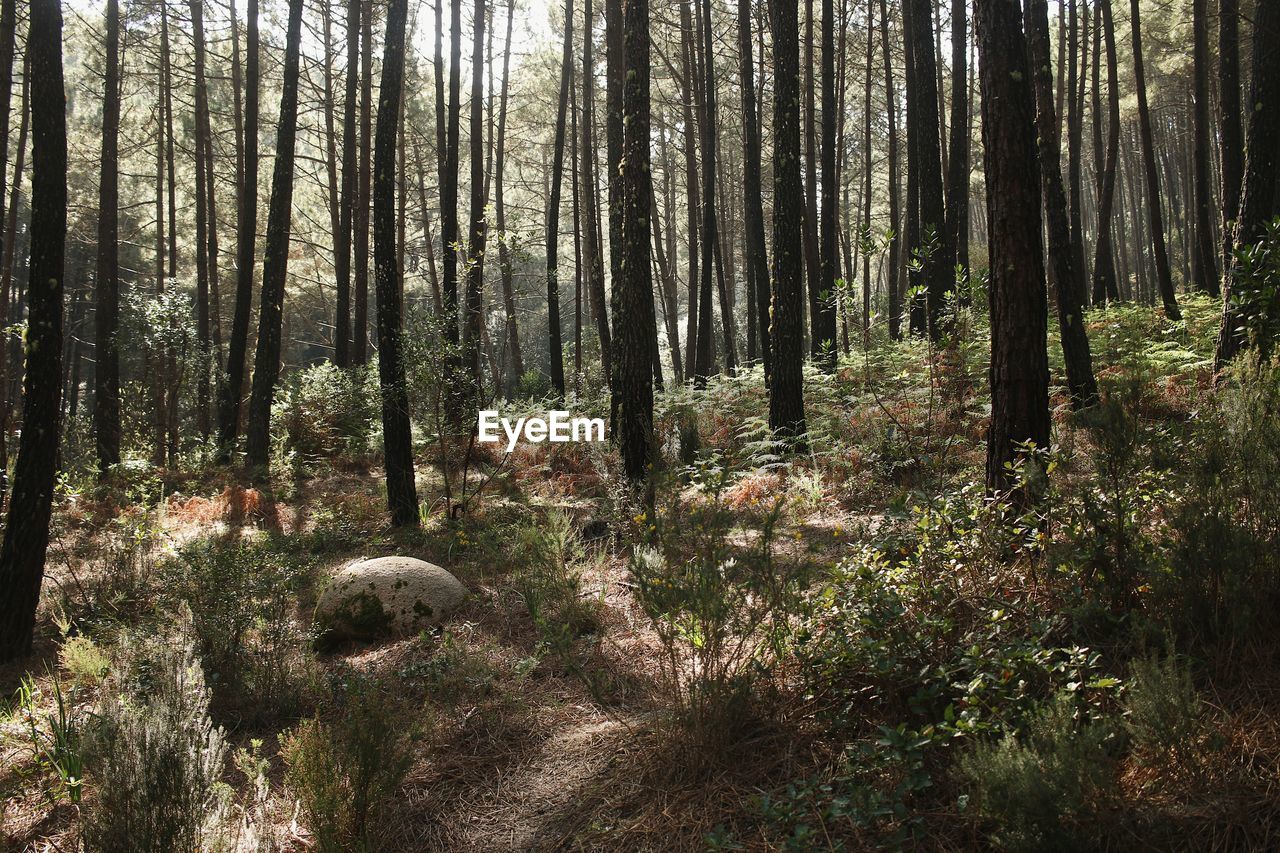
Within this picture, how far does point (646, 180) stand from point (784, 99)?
7.60 feet

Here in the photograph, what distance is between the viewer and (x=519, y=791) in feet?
10.8

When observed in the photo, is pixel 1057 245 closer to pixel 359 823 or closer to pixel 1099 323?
pixel 1099 323

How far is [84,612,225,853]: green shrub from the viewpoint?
2.62 m

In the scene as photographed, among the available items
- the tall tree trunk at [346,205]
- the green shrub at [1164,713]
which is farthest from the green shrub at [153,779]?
the tall tree trunk at [346,205]

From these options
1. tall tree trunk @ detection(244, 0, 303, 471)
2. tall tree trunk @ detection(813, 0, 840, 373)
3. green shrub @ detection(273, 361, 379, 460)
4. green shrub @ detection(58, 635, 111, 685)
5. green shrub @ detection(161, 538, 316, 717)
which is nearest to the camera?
green shrub @ detection(161, 538, 316, 717)

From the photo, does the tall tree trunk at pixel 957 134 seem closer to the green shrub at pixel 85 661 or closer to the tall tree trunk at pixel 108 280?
the green shrub at pixel 85 661

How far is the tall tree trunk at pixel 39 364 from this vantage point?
522 centimetres

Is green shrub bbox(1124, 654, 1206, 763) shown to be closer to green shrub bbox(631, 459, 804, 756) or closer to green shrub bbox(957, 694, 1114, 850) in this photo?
green shrub bbox(957, 694, 1114, 850)

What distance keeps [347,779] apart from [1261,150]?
9.02 m

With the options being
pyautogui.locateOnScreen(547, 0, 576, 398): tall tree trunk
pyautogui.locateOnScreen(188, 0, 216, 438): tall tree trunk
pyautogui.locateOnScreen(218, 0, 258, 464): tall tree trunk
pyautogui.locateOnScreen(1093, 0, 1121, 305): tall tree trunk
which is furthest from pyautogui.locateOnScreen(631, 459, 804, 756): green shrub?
pyautogui.locateOnScreen(1093, 0, 1121, 305): tall tree trunk

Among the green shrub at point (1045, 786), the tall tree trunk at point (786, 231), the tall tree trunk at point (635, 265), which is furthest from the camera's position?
the tall tree trunk at point (786, 231)

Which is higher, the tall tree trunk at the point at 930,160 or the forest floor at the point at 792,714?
the tall tree trunk at the point at 930,160

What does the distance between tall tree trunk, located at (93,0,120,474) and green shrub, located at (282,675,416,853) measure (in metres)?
12.3

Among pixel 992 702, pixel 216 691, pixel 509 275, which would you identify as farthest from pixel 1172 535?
pixel 509 275
